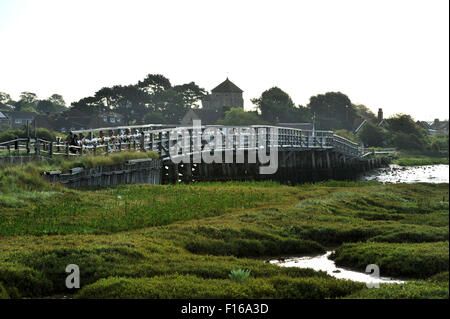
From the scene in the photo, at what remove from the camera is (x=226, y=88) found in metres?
144

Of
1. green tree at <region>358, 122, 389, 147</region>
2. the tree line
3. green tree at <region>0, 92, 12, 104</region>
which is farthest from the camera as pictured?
green tree at <region>0, 92, 12, 104</region>

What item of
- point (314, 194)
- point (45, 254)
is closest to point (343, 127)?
point (314, 194)

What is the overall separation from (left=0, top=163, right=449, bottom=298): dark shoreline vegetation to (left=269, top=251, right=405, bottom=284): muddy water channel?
1.09 ft

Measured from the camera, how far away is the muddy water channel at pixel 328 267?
1349 centimetres

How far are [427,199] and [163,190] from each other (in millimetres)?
10185

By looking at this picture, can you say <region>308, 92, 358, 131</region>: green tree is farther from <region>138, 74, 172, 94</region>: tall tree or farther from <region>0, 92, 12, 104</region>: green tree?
<region>0, 92, 12, 104</region>: green tree

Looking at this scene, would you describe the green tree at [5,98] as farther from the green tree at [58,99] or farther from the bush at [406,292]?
the bush at [406,292]

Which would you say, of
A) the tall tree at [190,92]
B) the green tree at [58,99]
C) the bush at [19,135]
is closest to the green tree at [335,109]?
the tall tree at [190,92]

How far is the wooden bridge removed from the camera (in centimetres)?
3238

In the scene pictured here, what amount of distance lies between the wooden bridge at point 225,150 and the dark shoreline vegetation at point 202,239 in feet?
21.7

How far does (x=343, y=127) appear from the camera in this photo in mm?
120812

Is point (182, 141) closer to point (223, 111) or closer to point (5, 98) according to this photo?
point (223, 111)

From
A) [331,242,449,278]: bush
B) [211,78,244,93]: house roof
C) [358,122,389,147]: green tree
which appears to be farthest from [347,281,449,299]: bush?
[211,78,244,93]: house roof
